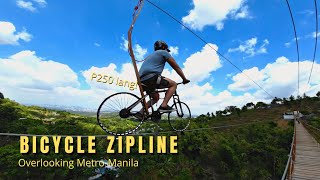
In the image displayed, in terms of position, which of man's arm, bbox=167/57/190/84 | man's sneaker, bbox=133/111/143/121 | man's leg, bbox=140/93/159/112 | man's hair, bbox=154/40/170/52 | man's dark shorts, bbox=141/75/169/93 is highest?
man's hair, bbox=154/40/170/52

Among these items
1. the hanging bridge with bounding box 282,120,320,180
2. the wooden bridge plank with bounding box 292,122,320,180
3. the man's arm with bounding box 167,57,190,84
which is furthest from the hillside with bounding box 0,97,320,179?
the man's arm with bounding box 167,57,190,84

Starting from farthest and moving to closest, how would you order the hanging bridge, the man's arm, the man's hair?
the hanging bridge
the man's hair
the man's arm

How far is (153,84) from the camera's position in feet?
16.5

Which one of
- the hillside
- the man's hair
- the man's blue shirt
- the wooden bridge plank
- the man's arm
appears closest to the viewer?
the man's blue shirt

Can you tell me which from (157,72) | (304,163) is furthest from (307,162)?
(157,72)

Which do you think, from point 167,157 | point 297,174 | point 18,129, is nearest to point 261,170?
point 167,157

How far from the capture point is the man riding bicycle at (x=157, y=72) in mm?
4949

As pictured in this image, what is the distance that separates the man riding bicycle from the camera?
4.95 m

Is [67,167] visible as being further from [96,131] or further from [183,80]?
[183,80]

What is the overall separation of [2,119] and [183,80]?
9110 cm

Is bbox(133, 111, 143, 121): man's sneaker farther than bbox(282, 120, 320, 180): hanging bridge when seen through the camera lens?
No

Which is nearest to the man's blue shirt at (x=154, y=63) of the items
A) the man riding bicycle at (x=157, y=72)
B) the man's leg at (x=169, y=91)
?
the man riding bicycle at (x=157, y=72)

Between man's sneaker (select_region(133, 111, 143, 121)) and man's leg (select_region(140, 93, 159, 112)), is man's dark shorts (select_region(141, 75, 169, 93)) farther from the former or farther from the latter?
man's sneaker (select_region(133, 111, 143, 121))

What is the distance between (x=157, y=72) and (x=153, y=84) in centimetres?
24
